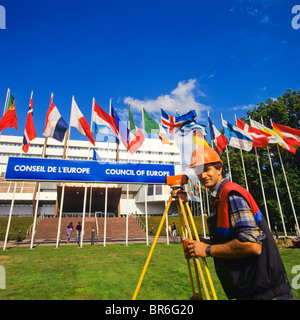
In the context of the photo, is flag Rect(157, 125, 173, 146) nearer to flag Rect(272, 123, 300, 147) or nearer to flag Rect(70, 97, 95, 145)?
flag Rect(70, 97, 95, 145)

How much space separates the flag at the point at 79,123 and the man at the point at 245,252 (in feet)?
45.5

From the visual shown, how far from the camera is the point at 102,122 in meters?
15.3

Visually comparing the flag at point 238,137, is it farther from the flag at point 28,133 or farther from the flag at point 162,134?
the flag at point 28,133

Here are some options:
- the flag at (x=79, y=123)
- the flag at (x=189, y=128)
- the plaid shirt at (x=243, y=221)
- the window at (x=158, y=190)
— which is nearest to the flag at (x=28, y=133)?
the flag at (x=79, y=123)

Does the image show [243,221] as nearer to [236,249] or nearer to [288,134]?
[236,249]

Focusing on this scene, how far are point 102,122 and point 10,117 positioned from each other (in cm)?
643

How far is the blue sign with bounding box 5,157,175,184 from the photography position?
1313 cm

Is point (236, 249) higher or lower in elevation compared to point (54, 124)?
lower

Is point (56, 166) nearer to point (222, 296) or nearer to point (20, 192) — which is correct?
point (222, 296)

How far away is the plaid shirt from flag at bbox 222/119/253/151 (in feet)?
52.6

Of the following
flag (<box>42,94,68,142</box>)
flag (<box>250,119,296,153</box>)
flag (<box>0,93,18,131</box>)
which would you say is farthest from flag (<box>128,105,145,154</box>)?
flag (<box>250,119,296,153</box>)

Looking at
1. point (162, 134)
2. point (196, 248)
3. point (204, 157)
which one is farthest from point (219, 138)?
point (196, 248)
